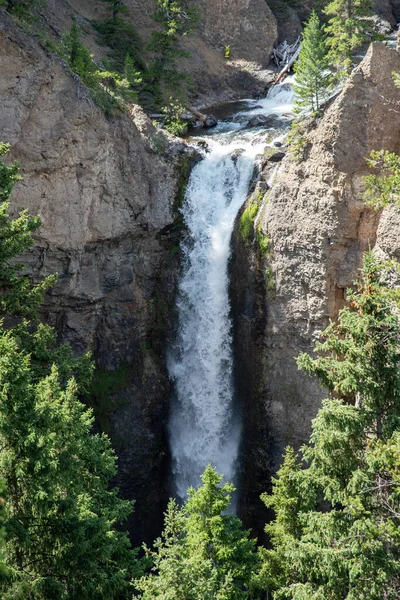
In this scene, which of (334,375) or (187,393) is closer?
(334,375)

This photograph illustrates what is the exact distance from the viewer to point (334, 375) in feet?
42.9

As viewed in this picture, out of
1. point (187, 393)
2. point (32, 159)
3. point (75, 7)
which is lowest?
point (187, 393)

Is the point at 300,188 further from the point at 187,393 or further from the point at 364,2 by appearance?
the point at 364,2

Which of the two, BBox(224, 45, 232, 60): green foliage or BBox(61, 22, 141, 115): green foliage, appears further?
BBox(224, 45, 232, 60): green foliage

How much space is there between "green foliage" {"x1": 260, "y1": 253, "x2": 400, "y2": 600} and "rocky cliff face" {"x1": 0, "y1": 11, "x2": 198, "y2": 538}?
15.3 meters

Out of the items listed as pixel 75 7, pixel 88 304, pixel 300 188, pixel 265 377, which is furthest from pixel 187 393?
pixel 75 7

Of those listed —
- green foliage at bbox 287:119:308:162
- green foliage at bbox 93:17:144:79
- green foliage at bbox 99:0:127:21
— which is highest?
green foliage at bbox 99:0:127:21

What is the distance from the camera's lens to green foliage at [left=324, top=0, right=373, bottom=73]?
93.5 ft

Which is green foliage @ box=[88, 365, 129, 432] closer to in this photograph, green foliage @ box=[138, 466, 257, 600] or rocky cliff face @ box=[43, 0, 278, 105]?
green foliage @ box=[138, 466, 257, 600]

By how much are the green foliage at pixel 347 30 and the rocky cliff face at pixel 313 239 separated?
23.9 feet

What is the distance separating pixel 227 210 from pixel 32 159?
981cm

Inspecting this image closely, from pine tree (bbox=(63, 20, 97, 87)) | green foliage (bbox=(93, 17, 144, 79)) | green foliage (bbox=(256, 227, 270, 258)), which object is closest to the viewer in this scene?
green foliage (bbox=(256, 227, 270, 258))

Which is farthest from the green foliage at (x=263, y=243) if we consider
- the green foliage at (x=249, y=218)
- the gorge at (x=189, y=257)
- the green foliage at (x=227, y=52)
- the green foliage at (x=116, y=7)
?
the green foliage at (x=227, y=52)

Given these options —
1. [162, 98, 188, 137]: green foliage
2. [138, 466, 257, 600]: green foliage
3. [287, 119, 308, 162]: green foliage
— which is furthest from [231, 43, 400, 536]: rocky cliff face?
[162, 98, 188, 137]: green foliage
